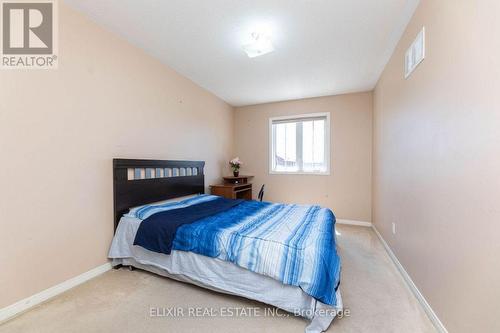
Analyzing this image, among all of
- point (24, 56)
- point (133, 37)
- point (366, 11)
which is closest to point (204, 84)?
point (133, 37)

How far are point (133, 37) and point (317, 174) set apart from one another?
Result: 3738 millimetres

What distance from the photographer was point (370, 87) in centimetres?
374

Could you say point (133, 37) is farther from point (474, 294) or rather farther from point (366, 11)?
point (474, 294)

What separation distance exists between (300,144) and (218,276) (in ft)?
10.9

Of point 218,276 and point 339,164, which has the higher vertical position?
point 339,164

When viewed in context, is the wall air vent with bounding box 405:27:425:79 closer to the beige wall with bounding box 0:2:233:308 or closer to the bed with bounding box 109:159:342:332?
the bed with bounding box 109:159:342:332

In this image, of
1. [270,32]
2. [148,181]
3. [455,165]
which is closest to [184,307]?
[148,181]

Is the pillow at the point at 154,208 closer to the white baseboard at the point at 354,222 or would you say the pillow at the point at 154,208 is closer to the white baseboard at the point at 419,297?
the white baseboard at the point at 419,297

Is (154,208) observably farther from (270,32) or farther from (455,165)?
(455,165)

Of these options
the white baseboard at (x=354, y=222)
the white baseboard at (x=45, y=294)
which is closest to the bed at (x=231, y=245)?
the white baseboard at (x=45, y=294)

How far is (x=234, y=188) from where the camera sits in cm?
392

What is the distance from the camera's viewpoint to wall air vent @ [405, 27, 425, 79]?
1.71 metres

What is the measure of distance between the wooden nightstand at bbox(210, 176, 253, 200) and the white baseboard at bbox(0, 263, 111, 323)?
6.66ft

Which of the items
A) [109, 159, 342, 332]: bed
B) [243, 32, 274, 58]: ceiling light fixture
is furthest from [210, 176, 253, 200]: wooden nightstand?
[243, 32, 274, 58]: ceiling light fixture
